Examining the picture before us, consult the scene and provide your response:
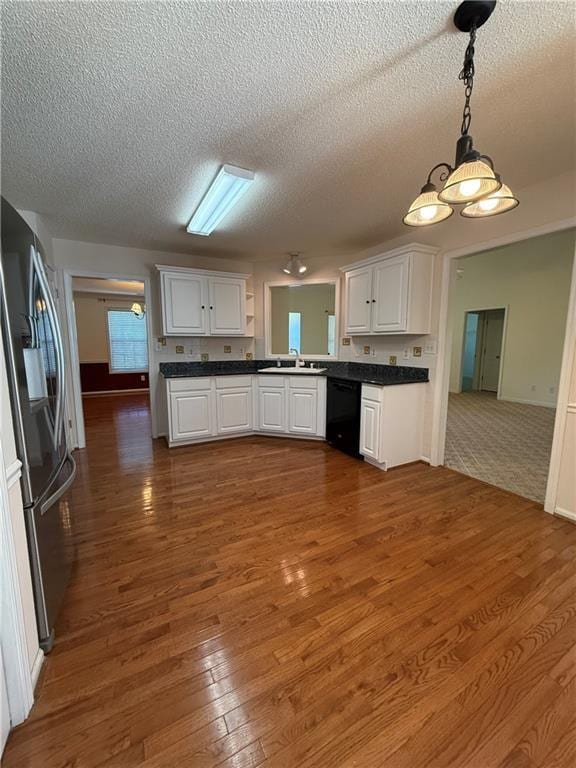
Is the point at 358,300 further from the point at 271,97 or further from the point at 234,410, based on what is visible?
the point at 271,97

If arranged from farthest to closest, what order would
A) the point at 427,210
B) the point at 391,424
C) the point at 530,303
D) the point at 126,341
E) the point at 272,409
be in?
the point at 126,341
the point at 530,303
the point at 272,409
the point at 391,424
the point at 427,210

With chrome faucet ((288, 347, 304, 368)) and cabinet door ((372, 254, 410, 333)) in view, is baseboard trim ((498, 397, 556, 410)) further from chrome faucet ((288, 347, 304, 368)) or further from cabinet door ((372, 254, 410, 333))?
chrome faucet ((288, 347, 304, 368))

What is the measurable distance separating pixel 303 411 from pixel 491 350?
5.99m

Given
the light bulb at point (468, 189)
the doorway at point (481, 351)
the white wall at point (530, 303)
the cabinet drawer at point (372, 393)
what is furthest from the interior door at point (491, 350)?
the light bulb at point (468, 189)

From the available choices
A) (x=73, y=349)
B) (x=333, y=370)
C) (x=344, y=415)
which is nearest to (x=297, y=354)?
(x=333, y=370)

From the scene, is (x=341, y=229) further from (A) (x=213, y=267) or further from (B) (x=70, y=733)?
(B) (x=70, y=733)

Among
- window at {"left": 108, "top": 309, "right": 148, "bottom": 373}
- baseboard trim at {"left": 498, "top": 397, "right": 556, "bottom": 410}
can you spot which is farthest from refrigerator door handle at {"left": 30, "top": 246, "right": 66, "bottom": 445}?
baseboard trim at {"left": 498, "top": 397, "right": 556, "bottom": 410}

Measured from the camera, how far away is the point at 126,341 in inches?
306

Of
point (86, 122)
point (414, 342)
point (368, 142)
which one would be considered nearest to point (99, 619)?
point (86, 122)

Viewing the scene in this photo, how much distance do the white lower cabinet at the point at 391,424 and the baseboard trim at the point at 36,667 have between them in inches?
104

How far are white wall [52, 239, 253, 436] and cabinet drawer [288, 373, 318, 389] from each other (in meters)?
1.04

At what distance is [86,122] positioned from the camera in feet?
5.52

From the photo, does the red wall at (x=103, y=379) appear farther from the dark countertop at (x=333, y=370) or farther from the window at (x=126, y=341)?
the dark countertop at (x=333, y=370)

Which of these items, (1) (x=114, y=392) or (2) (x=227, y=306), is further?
(1) (x=114, y=392)
